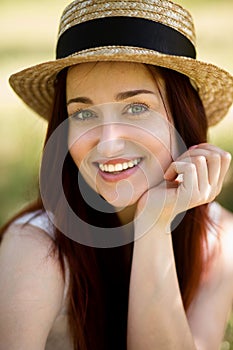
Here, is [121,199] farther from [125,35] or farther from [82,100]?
[125,35]

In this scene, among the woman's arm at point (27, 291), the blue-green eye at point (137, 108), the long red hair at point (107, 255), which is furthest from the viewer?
the long red hair at point (107, 255)

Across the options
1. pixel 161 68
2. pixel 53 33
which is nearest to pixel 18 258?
pixel 161 68

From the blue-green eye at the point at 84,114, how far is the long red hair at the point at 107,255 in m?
0.12

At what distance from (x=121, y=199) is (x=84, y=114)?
37 centimetres

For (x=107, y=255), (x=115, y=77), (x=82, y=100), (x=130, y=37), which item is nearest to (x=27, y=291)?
(x=107, y=255)

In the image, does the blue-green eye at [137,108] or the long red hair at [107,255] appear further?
the long red hair at [107,255]

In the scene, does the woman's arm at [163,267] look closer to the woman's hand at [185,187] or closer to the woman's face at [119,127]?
the woman's hand at [185,187]

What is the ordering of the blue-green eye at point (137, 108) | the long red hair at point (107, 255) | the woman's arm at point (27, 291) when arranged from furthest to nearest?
the long red hair at point (107, 255) → the blue-green eye at point (137, 108) → the woman's arm at point (27, 291)

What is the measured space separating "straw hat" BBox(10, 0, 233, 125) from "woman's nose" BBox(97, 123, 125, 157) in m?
0.26

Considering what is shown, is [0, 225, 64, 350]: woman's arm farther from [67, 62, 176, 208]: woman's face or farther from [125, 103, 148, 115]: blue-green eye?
[125, 103, 148, 115]: blue-green eye

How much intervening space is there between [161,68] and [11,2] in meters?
6.09

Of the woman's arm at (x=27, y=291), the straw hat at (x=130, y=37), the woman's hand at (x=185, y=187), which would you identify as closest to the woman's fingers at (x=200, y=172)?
the woman's hand at (x=185, y=187)

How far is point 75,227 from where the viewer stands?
292 centimetres

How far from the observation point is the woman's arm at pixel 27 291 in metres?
2.60
